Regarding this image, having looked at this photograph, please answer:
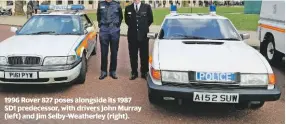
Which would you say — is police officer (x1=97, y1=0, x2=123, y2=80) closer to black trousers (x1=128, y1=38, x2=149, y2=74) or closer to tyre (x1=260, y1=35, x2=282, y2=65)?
black trousers (x1=128, y1=38, x2=149, y2=74)

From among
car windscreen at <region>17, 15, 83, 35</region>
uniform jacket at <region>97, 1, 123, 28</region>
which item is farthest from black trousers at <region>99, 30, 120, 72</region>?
car windscreen at <region>17, 15, 83, 35</region>

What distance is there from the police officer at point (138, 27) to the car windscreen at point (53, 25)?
110 centimetres

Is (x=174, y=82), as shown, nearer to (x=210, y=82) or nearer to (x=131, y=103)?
(x=210, y=82)

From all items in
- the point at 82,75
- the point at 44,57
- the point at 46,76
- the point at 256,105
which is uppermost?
the point at 44,57

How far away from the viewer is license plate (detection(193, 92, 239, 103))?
13.6ft

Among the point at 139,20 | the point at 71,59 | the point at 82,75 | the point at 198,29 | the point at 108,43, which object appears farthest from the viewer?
the point at 108,43

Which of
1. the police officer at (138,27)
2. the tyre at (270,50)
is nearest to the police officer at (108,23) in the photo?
the police officer at (138,27)

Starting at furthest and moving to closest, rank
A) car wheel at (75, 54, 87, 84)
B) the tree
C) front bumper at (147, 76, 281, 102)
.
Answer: the tree
car wheel at (75, 54, 87, 84)
front bumper at (147, 76, 281, 102)

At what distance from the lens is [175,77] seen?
429cm

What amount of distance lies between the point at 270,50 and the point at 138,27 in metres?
3.72

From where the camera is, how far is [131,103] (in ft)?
17.0

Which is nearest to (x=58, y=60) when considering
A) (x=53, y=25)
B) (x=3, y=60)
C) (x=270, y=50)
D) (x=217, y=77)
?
(x=3, y=60)

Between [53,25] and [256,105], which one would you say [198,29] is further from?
[53,25]

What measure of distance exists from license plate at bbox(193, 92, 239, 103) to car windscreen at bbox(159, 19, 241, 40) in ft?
5.35
